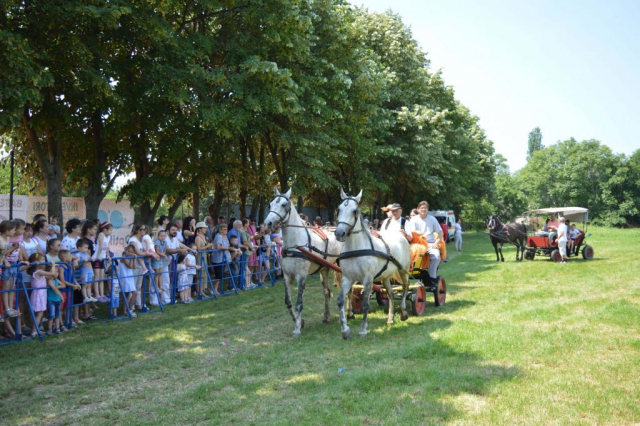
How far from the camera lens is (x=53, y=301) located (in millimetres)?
9102

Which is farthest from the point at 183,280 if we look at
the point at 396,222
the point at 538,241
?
the point at 538,241

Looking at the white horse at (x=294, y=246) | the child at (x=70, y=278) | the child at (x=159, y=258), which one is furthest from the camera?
the child at (x=159, y=258)

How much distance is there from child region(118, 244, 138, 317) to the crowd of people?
0.02 metres

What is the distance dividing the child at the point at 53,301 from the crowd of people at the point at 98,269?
0.02m

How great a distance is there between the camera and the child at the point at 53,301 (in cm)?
895

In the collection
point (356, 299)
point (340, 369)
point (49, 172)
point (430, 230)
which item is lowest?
point (340, 369)

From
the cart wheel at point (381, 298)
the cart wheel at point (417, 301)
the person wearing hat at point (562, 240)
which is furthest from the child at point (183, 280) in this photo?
the person wearing hat at point (562, 240)

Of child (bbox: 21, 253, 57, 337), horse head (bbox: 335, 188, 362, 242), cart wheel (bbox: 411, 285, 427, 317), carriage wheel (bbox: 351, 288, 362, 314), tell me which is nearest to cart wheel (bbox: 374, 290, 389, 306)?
carriage wheel (bbox: 351, 288, 362, 314)

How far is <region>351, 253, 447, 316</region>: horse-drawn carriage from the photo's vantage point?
1019 cm

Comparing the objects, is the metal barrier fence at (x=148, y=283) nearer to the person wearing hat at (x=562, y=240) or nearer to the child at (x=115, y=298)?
the child at (x=115, y=298)

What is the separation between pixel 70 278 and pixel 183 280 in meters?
3.43

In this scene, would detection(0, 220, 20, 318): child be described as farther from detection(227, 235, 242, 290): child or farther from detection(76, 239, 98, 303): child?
detection(227, 235, 242, 290): child

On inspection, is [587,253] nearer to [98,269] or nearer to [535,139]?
[98,269]

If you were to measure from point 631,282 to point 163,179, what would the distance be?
1392cm
